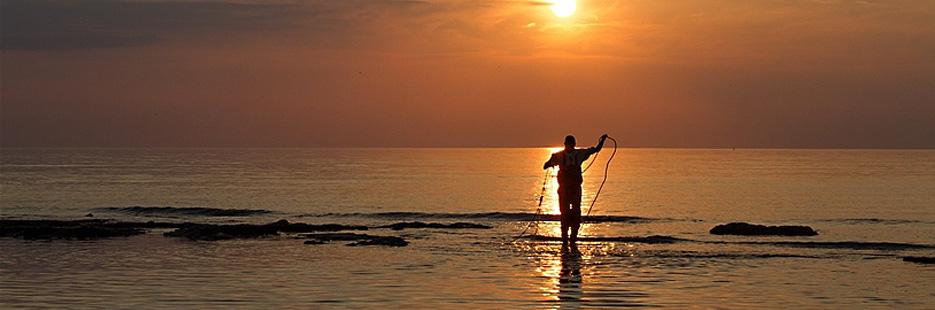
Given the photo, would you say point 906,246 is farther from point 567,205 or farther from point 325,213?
point 325,213

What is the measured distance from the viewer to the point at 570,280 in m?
19.1

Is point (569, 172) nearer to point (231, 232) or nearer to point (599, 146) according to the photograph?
point (599, 146)

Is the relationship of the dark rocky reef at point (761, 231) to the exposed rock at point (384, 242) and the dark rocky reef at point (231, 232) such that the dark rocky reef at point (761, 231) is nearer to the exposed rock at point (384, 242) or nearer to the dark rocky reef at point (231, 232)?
the exposed rock at point (384, 242)

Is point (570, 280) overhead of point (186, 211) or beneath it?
beneath

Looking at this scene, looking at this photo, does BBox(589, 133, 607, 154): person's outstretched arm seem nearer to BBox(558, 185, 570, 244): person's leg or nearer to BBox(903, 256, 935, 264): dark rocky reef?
BBox(558, 185, 570, 244): person's leg

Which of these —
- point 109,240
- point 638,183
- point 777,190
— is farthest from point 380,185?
point 109,240

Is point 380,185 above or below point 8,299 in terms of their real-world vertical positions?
above

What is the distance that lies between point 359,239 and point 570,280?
10.1 meters

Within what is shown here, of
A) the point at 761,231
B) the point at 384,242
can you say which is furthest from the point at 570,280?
the point at 761,231

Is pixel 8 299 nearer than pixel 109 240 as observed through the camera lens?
Yes

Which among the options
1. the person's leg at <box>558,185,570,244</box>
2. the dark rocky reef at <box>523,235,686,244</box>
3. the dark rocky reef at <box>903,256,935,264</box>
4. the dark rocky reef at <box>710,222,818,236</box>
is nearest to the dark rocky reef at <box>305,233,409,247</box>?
the dark rocky reef at <box>523,235,686,244</box>

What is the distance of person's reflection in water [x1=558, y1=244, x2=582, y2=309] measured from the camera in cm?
1655

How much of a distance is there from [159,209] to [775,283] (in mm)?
35633

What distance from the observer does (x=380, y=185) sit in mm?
78938
